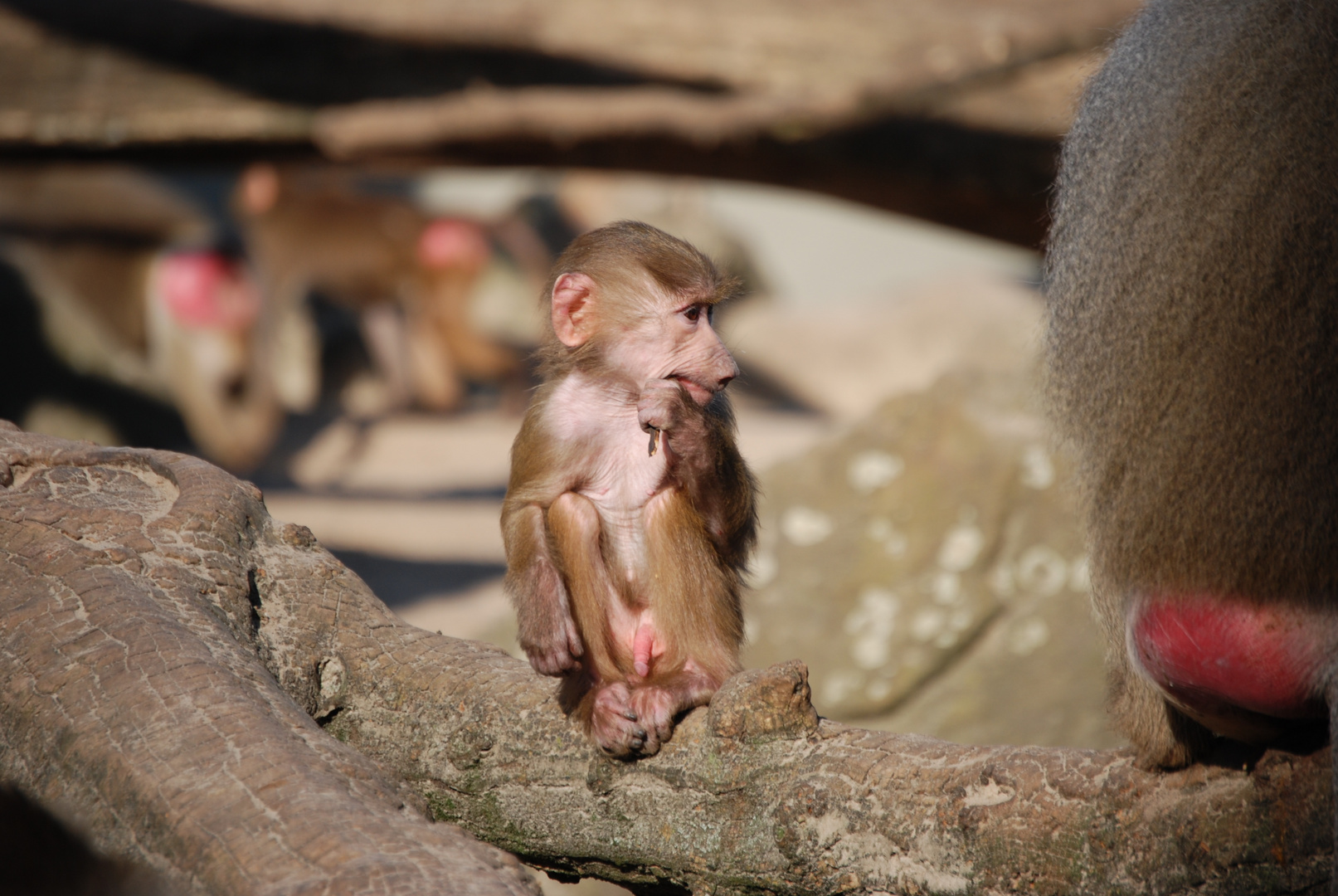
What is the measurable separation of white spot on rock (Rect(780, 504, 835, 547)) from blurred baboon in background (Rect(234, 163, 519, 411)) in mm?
4500

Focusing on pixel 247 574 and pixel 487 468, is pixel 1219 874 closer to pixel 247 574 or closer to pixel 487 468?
pixel 247 574

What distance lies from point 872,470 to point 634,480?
2.07m

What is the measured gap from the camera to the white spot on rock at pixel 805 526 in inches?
144

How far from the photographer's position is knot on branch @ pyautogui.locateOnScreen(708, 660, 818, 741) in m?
1.42

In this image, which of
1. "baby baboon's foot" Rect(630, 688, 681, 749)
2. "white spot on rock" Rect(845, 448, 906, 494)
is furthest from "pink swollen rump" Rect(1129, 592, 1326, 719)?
"white spot on rock" Rect(845, 448, 906, 494)

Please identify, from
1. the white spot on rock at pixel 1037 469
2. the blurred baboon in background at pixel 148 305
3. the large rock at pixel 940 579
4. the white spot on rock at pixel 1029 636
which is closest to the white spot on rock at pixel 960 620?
the large rock at pixel 940 579

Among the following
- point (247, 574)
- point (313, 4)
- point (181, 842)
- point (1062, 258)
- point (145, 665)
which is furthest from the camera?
point (313, 4)

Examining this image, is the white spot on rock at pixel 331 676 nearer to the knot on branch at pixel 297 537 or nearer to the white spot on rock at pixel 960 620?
the knot on branch at pixel 297 537

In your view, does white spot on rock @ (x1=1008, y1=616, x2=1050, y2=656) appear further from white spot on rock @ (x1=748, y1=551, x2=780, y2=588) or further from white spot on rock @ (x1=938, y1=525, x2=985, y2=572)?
white spot on rock @ (x1=748, y1=551, x2=780, y2=588)

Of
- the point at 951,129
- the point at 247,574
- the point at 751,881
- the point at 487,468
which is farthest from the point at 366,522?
the point at 751,881

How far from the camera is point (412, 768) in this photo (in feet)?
5.21

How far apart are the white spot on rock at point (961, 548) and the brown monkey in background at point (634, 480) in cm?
187

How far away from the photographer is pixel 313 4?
3.82m

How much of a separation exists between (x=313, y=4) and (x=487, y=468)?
3.91m
